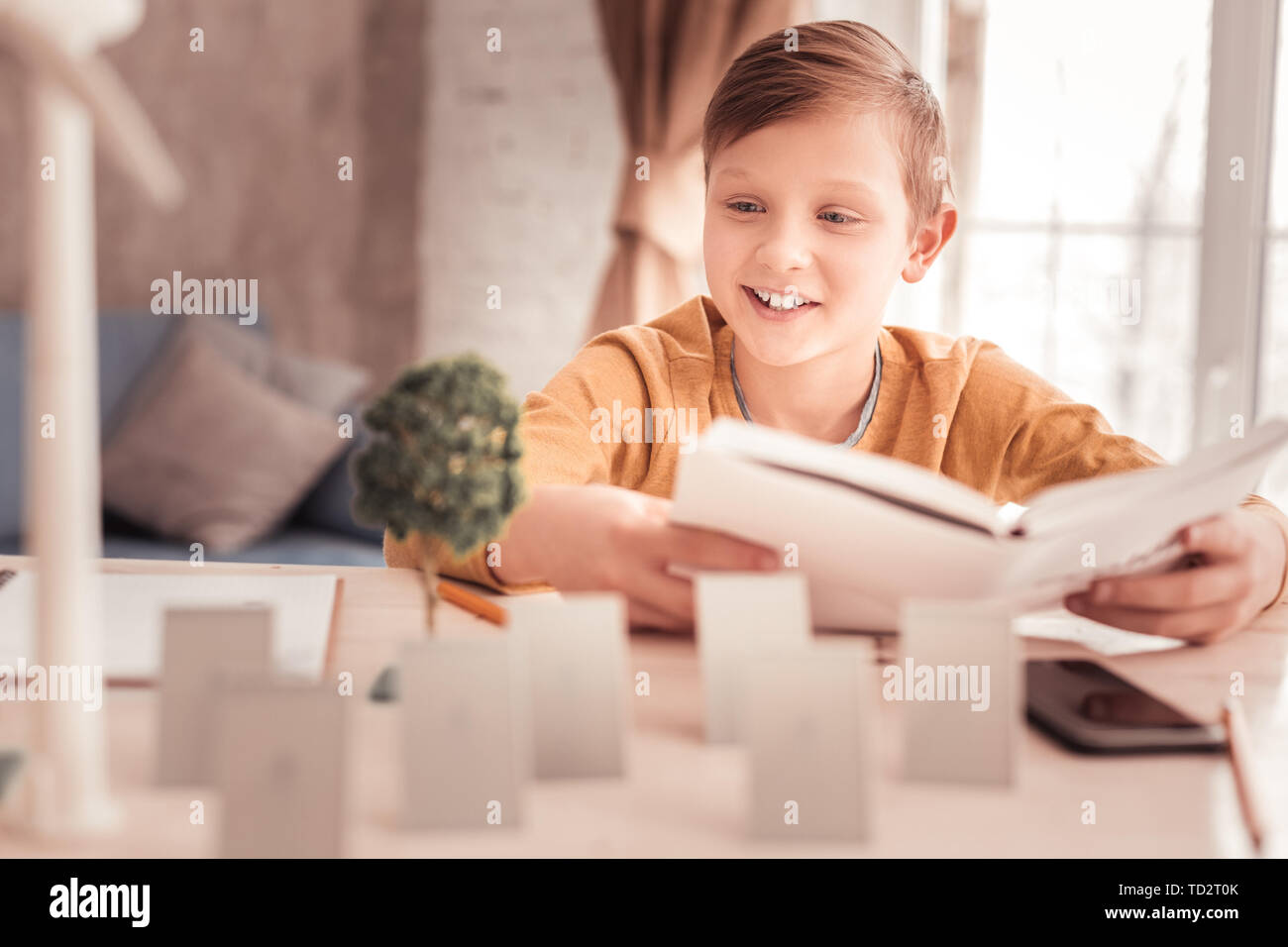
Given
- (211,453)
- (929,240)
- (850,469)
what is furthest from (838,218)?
(211,453)

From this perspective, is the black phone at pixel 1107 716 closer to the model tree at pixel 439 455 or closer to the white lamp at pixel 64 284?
the model tree at pixel 439 455

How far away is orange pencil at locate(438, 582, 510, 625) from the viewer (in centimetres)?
81

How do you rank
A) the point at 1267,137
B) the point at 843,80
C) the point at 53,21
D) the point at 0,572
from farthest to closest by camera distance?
the point at 1267,137 → the point at 843,80 → the point at 0,572 → the point at 53,21

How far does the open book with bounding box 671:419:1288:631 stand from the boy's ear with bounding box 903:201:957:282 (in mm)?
693

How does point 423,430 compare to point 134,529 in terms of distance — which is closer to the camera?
point 423,430

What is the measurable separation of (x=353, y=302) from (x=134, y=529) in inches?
49.6

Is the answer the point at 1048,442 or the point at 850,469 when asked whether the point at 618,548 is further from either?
the point at 1048,442

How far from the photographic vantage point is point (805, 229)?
4.05 feet

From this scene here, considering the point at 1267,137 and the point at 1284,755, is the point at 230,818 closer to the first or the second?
the point at 1284,755

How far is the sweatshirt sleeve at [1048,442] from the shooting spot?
1.13 meters
